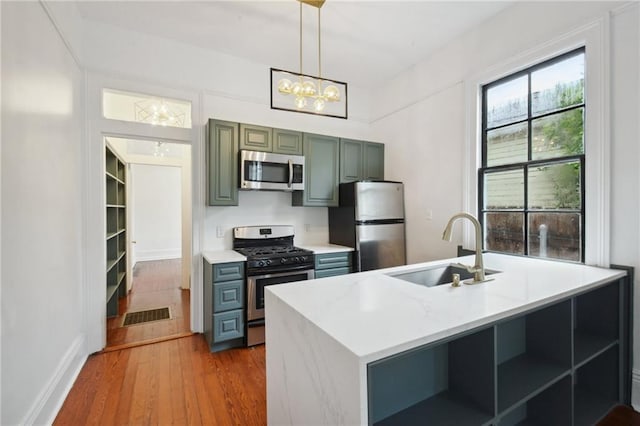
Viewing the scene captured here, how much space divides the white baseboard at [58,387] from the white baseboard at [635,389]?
3.62m

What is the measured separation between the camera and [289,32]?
2.92 metres

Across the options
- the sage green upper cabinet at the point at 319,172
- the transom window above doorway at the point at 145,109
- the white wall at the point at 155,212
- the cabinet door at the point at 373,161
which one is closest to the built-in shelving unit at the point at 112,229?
the transom window above doorway at the point at 145,109

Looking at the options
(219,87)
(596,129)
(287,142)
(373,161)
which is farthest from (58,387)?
(596,129)

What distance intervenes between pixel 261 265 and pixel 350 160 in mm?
1750

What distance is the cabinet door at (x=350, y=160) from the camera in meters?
3.65

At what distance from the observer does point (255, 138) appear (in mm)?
3139

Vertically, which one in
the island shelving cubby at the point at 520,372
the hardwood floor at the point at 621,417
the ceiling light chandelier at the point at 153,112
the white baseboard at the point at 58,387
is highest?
the ceiling light chandelier at the point at 153,112

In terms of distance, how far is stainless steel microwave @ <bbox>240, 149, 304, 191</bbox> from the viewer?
3.01m

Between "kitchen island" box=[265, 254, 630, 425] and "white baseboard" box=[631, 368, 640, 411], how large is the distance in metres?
0.04

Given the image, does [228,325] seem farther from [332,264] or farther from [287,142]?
[287,142]

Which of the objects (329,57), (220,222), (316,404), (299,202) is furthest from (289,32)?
(316,404)

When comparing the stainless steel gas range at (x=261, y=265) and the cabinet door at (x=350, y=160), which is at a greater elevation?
the cabinet door at (x=350, y=160)

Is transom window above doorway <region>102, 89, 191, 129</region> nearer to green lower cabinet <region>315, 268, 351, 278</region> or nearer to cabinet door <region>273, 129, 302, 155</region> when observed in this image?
cabinet door <region>273, 129, 302, 155</region>

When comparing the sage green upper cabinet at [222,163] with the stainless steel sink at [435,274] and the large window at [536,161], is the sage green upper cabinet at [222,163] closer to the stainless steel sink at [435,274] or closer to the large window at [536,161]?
the stainless steel sink at [435,274]
